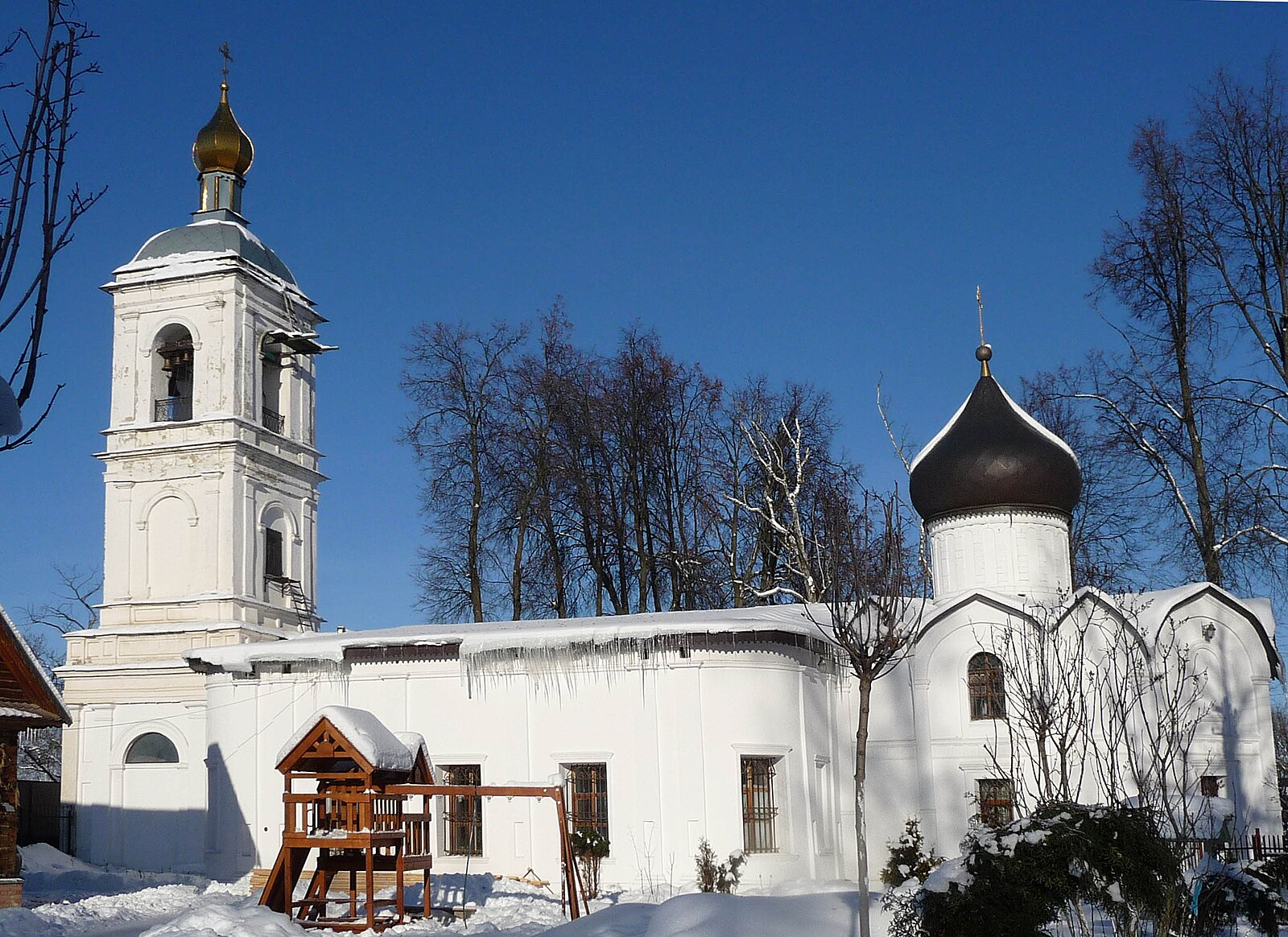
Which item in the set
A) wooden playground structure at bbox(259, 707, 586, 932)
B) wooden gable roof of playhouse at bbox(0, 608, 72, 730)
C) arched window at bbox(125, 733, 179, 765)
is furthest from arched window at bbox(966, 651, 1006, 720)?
arched window at bbox(125, 733, 179, 765)

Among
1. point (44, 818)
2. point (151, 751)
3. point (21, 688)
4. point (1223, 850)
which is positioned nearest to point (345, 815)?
point (21, 688)

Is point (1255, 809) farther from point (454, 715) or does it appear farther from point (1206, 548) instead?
point (454, 715)

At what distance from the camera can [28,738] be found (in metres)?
54.0

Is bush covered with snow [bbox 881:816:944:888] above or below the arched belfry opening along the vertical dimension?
below

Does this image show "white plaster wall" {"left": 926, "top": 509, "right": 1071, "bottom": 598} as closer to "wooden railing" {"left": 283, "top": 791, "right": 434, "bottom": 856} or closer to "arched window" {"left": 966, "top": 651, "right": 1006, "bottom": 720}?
"arched window" {"left": 966, "top": 651, "right": 1006, "bottom": 720}

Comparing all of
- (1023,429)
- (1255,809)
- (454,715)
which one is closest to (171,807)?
(454,715)

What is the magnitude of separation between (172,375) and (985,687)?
18049 mm

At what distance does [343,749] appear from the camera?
1584 cm

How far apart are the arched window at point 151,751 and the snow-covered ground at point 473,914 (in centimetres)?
318

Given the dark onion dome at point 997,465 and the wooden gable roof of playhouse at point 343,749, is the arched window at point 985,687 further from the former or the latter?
the wooden gable roof of playhouse at point 343,749

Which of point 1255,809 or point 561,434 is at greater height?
point 561,434

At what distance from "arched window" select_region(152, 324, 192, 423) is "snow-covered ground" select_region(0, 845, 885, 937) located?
949 cm

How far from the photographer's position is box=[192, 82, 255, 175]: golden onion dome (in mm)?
31469

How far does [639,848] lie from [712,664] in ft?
9.60
